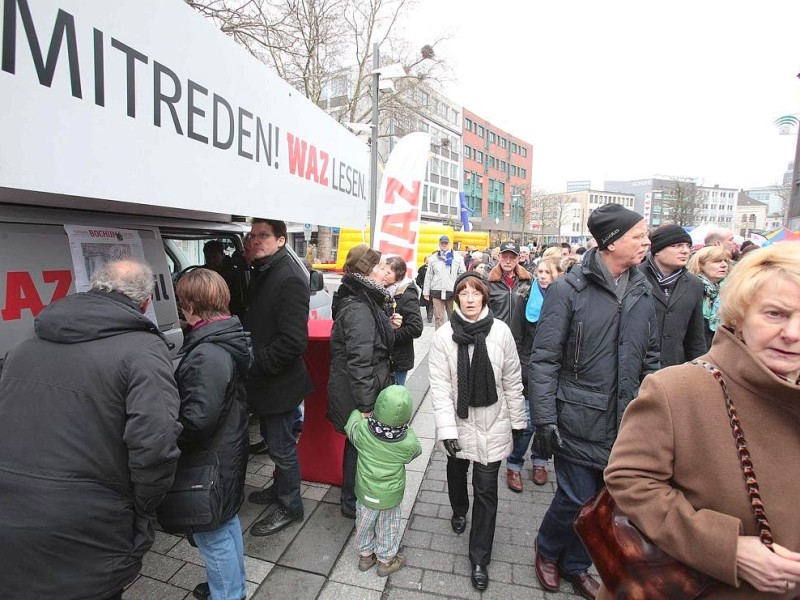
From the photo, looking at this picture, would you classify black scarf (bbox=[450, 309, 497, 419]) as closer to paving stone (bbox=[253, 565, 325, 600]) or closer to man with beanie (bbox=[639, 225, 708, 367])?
paving stone (bbox=[253, 565, 325, 600])

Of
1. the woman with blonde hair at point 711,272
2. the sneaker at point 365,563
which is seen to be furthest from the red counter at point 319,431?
the woman with blonde hair at point 711,272

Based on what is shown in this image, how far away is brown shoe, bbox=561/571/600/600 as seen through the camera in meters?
2.38

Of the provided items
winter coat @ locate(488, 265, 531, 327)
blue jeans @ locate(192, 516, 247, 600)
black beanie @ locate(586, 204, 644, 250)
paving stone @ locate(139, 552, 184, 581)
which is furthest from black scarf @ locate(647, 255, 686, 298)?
paving stone @ locate(139, 552, 184, 581)

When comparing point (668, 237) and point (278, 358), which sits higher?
point (668, 237)

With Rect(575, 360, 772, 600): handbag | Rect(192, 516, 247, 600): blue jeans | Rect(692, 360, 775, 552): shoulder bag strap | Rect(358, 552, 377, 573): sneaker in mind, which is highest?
Rect(692, 360, 775, 552): shoulder bag strap

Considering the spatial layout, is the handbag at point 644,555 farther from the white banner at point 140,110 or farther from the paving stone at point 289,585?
the white banner at point 140,110

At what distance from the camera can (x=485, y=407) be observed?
2590 millimetres

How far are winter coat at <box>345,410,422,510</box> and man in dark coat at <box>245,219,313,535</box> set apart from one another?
2.03 feet

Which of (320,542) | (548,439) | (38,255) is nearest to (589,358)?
(548,439)

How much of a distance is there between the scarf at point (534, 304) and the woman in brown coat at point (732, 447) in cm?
249

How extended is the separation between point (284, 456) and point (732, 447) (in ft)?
8.04

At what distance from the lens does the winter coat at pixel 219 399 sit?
1930mm

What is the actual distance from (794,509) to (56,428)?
7.18 feet

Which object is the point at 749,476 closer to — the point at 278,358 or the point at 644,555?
the point at 644,555
